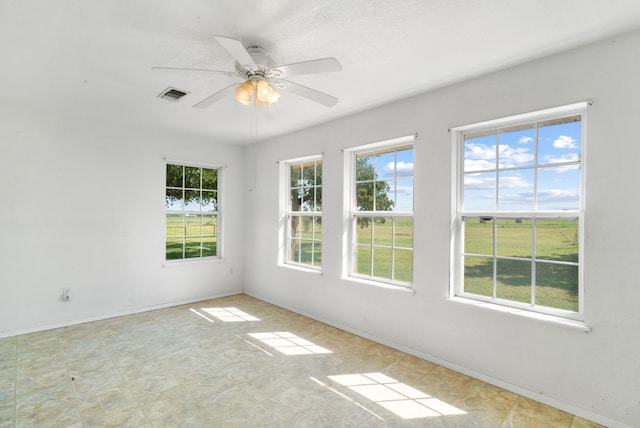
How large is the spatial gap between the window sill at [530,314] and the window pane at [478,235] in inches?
17.3

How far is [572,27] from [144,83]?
3345 millimetres

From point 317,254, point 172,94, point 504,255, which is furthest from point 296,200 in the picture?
point 504,255

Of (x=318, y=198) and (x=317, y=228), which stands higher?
(x=318, y=198)

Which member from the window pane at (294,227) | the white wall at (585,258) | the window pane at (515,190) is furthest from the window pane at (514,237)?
the window pane at (294,227)

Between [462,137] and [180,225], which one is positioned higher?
[462,137]

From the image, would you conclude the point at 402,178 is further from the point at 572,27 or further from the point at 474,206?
the point at 572,27

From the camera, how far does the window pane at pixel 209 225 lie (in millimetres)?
5172

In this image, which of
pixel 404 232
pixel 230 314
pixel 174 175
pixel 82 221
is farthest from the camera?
pixel 174 175

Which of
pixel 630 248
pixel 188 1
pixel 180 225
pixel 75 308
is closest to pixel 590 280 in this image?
pixel 630 248

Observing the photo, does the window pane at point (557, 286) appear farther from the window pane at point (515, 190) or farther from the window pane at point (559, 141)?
the window pane at point (559, 141)

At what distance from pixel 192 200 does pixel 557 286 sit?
4804 millimetres

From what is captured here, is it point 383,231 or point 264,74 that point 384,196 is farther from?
point 264,74

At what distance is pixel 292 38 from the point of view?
6.75 ft

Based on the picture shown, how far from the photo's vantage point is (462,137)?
9.46ft
